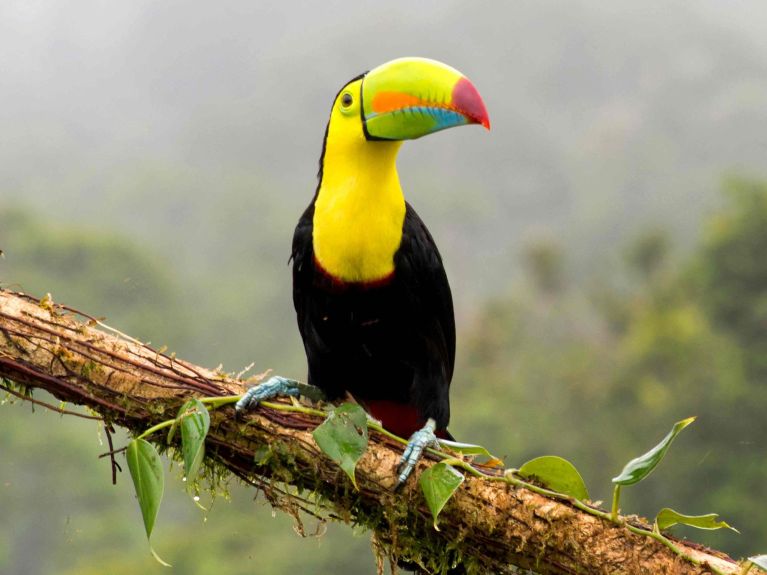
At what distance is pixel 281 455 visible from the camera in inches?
106

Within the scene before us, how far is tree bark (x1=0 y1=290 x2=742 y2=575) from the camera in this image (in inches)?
102

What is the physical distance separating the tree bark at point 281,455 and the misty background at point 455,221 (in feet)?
0.95

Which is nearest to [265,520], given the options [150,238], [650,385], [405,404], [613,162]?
[650,385]

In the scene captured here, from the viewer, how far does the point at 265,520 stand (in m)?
28.3

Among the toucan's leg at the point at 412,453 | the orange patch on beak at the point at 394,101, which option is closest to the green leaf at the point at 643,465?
the toucan's leg at the point at 412,453

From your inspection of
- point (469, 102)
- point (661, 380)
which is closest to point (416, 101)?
point (469, 102)

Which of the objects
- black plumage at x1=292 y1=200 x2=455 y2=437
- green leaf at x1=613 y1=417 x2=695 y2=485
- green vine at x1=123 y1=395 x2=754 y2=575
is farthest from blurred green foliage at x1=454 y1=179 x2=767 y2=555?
green leaf at x1=613 y1=417 x2=695 y2=485

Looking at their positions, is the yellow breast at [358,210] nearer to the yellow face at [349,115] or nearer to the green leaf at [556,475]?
the yellow face at [349,115]

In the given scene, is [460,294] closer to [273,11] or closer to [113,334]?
[113,334]

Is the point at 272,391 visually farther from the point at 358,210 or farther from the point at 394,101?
the point at 394,101

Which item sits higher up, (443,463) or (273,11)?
(273,11)

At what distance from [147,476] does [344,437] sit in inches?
19.2

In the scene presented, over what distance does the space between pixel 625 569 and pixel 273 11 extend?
110 metres

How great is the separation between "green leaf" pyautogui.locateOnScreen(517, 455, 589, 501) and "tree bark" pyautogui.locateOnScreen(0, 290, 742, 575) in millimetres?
43
